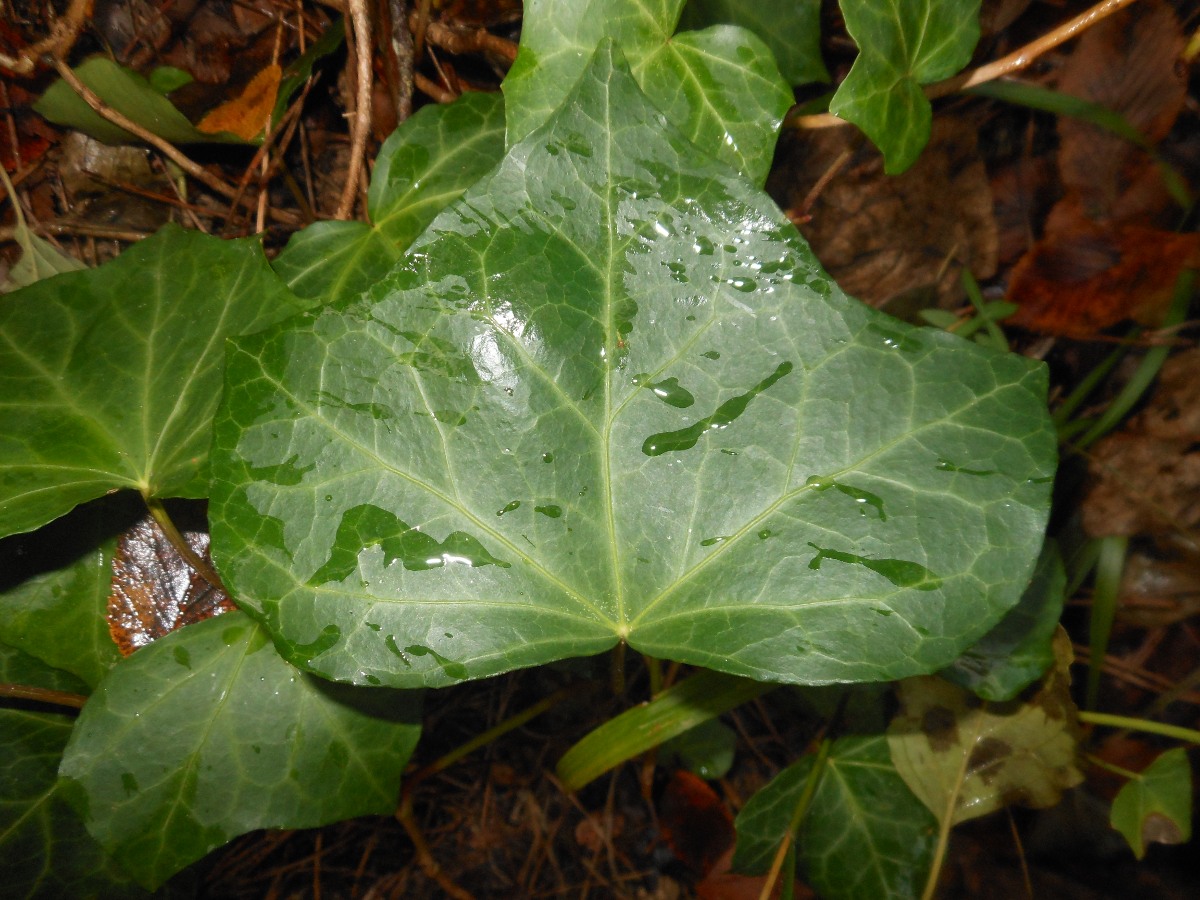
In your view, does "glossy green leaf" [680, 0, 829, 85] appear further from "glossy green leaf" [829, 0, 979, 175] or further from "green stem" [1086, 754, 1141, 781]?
"green stem" [1086, 754, 1141, 781]

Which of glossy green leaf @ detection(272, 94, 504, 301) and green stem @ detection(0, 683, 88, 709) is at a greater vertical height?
glossy green leaf @ detection(272, 94, 504, 301)

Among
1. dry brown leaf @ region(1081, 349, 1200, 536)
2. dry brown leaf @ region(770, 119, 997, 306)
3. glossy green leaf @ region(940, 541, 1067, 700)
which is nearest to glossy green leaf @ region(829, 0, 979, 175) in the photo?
dry brown leaf @ region(770, 119, 997, 306)

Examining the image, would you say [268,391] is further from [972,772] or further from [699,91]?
[972,772]

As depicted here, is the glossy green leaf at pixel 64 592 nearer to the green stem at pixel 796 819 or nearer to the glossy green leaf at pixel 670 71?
the glossy green leaf at pixel 670 71

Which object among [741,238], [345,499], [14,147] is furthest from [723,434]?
[14,147]

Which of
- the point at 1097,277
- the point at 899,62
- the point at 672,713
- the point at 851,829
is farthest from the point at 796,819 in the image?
the point at 1097,277

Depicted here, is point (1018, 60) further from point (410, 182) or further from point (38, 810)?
point (38, 810)
